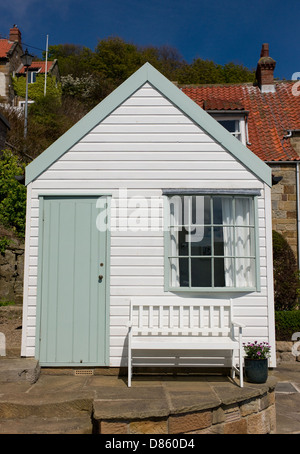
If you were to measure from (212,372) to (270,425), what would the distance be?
1.11m

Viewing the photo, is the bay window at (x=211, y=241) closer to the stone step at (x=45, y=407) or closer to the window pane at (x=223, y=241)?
the window pane at (x=223, y=241)

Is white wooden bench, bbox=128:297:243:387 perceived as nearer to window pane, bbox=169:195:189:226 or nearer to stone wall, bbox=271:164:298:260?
window pane, bbox=169:195:189:226

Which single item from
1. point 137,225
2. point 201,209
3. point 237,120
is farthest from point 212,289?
point 237,120

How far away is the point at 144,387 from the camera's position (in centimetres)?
476

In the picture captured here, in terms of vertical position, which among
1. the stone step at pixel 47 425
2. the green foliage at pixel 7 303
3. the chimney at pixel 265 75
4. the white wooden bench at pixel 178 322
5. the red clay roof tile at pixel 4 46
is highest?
the red clay roof tile at pixel 4 46

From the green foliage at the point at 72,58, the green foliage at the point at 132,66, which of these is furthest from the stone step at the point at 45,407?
the green foliage at the point at 72,58

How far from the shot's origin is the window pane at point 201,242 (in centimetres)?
580

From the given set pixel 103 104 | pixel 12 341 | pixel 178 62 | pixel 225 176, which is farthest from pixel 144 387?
pixel 178 62

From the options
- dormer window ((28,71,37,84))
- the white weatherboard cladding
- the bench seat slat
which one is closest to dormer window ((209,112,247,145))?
the white weatherboard cladding

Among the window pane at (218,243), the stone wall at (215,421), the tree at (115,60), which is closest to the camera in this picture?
the stone wall at (215,421)

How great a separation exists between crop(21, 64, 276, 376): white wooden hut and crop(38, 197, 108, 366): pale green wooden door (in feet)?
0.05

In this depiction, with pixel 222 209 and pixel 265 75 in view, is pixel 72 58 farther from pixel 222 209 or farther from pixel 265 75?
pixel 222 209

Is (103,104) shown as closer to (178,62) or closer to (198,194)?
(198,194)

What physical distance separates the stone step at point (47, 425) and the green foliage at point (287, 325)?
5441 mm
